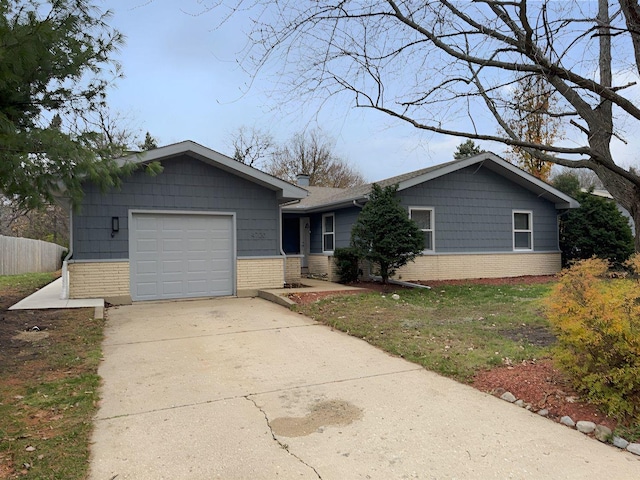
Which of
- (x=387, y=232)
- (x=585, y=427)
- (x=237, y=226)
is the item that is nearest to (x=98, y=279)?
(x=237, y=226)

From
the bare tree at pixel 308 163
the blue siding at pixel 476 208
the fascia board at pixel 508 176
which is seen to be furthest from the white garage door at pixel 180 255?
the bare tree at pixel 308 163

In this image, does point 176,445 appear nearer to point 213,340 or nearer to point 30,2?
point 213,340

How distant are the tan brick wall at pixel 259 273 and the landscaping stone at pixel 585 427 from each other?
8874 mm

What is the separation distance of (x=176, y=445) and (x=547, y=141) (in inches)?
934

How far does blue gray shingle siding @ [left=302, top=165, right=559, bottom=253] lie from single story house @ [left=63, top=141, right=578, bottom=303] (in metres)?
0.03

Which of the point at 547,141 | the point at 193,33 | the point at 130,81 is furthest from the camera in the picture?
the point at 547,141

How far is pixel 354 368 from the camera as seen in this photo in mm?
5285

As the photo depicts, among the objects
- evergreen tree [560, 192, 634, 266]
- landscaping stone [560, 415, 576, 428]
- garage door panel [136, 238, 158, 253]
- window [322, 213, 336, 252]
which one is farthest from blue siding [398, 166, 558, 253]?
landscaping stone [560, 415, 576, 428]

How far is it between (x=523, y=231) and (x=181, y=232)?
11.6 m

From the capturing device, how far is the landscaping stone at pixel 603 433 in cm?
342

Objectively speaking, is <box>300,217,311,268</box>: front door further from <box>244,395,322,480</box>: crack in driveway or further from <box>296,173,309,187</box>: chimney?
<box>244,395,322,480</box>: crack in driveway

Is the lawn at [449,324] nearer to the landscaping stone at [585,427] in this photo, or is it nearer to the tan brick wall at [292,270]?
the landscaping stone at [585,427]

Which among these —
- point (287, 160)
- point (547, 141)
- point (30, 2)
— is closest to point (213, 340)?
point (30, 2)

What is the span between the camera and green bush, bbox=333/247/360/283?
13273mm
